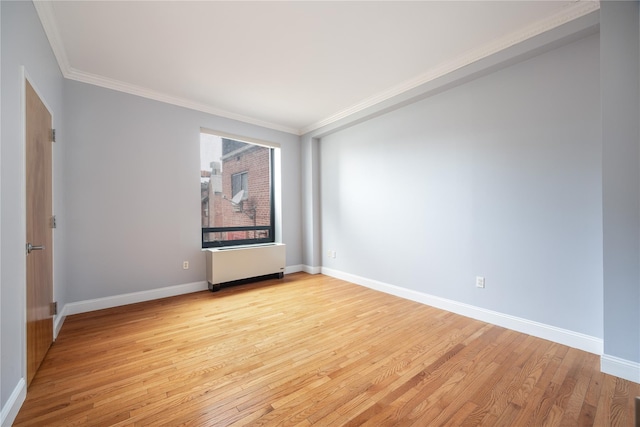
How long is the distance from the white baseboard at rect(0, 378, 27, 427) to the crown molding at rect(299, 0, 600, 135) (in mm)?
4236

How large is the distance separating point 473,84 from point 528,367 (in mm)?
2718

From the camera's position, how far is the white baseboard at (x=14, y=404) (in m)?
1.40

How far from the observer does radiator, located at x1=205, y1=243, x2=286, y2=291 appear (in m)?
3.91

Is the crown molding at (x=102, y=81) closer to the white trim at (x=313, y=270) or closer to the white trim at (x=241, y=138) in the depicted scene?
the white trim at (x=241, y=138)

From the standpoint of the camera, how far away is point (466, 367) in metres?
2.00

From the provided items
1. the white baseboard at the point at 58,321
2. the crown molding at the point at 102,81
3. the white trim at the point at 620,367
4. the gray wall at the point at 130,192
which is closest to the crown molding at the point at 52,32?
the crown molding at the point at 102,81

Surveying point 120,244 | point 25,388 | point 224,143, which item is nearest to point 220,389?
point 25,388

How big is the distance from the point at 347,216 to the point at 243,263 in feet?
6.04

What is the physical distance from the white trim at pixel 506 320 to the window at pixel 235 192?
7.69 ft

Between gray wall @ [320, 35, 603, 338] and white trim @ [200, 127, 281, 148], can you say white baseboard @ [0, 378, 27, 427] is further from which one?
gray wall @ [320, 35, 603, 338]

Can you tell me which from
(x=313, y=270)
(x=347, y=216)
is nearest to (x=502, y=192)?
(x=347, y=216)

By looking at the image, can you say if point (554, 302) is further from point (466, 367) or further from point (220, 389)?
point (220, 389)

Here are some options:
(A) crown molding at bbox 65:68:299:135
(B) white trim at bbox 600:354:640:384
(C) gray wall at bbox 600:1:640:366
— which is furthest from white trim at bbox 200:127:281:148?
(B) white trim at bbox 600:354:640:384

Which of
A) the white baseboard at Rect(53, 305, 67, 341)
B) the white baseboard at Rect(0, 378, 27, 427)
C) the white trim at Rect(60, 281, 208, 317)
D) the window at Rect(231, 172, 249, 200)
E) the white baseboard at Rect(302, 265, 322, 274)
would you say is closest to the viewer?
the white baseboard at Rect(0, 378, 27, 427)
